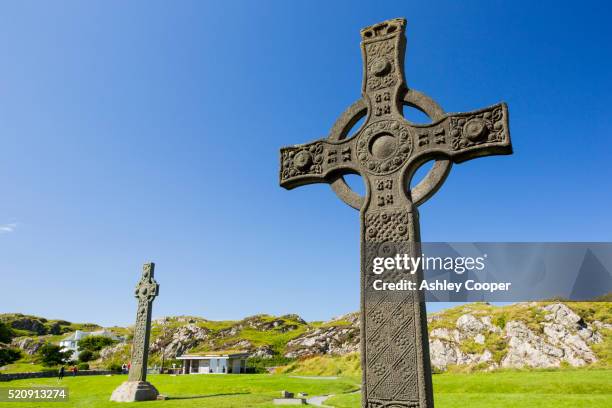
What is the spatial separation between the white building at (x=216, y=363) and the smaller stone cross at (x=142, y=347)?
95.2 ft

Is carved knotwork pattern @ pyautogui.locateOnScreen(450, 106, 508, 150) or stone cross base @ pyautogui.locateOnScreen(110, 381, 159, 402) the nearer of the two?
carved knotwork pattern @ pyautogui.locateOnScreen(450, 106, 508, 150)

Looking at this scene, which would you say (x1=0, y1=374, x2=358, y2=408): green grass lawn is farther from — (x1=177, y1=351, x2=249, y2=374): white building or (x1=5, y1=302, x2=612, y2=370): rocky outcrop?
(x1=177, y1=351, x2=249, y2=374): white building

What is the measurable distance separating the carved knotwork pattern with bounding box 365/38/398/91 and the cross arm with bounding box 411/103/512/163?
38.6 inches

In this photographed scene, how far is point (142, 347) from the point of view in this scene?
18328 mm

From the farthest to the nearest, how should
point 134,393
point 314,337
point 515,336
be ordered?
point 314,337, point 515,336, point 134,393

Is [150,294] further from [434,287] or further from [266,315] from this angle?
[266,315]

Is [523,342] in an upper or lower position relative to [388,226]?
lower

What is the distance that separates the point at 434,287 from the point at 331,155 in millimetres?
2421

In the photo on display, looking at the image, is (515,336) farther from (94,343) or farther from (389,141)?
(94,343)

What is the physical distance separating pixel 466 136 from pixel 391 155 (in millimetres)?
994

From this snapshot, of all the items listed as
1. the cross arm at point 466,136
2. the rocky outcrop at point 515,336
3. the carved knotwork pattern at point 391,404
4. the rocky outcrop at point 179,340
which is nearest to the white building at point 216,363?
the rocky outcrop at point 515,336

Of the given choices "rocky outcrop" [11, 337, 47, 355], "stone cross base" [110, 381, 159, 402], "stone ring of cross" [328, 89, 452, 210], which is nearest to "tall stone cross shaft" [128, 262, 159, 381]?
"stone cross base" [110, 381, 159, 402]

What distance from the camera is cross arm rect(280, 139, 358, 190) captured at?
5.98m

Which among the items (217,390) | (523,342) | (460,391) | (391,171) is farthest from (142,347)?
(523,342)
